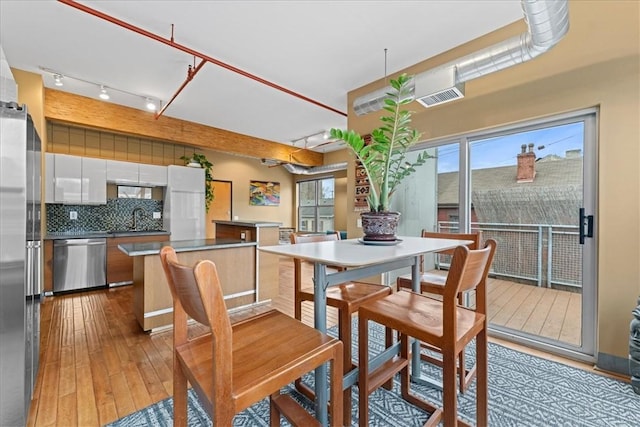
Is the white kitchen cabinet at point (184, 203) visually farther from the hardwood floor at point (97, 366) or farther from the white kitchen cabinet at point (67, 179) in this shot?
the hardwood floor at point (97, 366)

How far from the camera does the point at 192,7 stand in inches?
93.6

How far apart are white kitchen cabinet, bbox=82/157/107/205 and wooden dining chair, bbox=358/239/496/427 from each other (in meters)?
5.07

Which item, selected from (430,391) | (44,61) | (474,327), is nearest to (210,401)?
(474,327)

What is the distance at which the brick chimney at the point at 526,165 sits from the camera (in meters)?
2.70

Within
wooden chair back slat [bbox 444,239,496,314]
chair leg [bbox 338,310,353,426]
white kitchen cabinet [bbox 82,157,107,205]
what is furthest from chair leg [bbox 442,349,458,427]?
white kitchen cabinet [bbox 82,157,107,205]

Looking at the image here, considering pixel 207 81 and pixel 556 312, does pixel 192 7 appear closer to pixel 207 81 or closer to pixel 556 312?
pixel 207 81

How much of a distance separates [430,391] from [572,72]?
2803mm

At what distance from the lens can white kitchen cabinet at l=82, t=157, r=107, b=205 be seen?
4.42 m

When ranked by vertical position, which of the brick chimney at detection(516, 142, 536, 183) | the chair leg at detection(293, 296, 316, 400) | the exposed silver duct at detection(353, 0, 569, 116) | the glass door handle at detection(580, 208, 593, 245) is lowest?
the chair leg at detection(293, 296, 316, 400)

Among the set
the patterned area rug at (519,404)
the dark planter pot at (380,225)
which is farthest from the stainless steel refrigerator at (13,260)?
the dark planter pot at (380,225)

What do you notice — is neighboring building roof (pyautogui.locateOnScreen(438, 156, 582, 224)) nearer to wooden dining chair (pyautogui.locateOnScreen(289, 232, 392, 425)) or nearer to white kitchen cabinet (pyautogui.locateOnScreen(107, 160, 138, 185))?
wooden dining chair (pyautogui.locateOnScreen(289, 232, 392, 425))

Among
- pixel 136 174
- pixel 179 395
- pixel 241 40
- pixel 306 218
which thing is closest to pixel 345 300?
pixel 179 395

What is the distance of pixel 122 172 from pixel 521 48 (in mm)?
5729

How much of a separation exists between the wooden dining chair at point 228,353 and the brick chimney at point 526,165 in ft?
9.00
